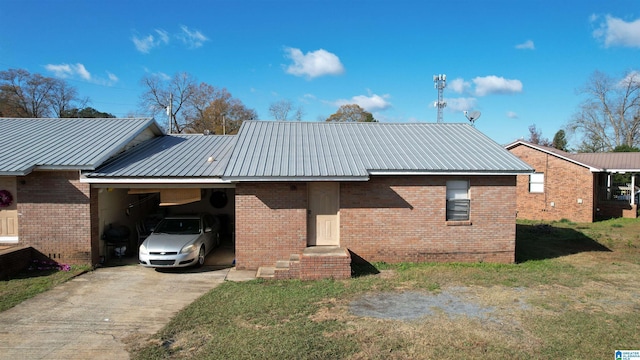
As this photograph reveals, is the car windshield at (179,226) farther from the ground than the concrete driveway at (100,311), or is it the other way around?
the car windshield at (179,226)

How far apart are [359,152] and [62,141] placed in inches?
377

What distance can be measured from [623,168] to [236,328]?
80.2 ft

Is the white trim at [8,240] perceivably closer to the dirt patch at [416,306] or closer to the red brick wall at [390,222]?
the red brick wall at [390,222]

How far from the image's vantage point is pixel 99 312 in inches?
272

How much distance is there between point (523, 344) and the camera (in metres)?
5.45

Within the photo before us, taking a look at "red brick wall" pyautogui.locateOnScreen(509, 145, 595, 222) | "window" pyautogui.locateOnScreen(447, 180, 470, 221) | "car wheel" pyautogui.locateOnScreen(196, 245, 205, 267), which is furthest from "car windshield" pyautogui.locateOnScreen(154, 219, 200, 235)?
"red brick wall" pyautogui.locateOnScreen(509, 145, 595, 222)

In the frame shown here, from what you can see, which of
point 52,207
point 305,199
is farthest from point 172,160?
point 305,199

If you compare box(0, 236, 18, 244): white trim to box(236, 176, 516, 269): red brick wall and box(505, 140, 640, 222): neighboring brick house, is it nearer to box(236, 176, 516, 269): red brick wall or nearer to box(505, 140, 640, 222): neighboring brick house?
box(236, 176, 516, 269): red brick wall

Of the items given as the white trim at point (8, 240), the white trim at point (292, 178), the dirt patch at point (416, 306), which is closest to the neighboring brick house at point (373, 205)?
the white trim at point (292, 178)

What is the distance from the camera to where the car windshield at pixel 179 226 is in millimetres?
10602

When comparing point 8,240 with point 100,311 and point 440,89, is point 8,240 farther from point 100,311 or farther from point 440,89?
point 440,89

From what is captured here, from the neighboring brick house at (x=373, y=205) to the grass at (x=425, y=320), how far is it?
2.42ft

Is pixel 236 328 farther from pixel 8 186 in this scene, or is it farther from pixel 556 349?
pixel 8 186

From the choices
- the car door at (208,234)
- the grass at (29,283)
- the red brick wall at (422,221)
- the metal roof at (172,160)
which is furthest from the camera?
the car door at (208,234)
